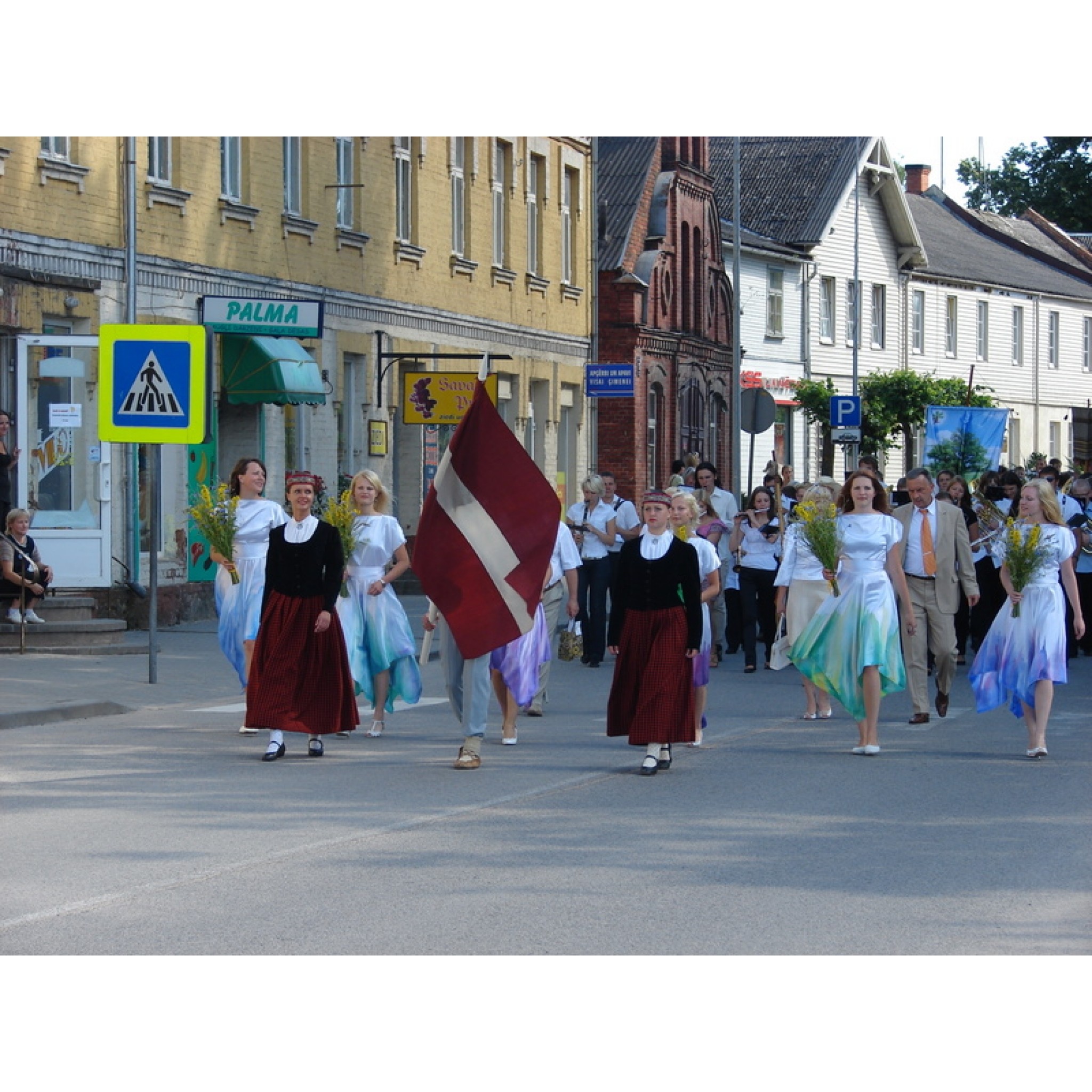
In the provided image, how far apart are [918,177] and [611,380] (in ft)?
152

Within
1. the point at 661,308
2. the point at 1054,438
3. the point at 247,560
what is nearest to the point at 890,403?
the point at 661,308

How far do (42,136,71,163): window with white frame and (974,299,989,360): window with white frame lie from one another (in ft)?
155

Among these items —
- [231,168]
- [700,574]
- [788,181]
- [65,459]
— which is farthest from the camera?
[788,181]

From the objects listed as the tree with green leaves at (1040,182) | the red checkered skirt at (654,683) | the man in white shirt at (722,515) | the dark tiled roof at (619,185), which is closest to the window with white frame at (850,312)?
the tree with green leaves at (1040,182)

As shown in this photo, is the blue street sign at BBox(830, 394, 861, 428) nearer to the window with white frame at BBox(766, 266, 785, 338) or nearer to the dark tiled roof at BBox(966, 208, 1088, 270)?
the window with white frame at BBox(766, 266, 785, 338)

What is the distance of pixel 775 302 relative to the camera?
55.1 meters

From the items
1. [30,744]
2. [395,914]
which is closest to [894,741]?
[30,744]

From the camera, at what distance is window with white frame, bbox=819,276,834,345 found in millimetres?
57531

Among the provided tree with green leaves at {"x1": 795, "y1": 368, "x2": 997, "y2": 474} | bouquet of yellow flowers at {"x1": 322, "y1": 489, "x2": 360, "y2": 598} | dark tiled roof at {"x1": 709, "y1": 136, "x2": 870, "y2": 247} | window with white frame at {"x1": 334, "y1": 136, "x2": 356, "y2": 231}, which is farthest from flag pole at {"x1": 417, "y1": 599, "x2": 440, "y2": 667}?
dark tiled roof at {"x1": 709, "y1": 136, "x2": 870, "y2": 247}

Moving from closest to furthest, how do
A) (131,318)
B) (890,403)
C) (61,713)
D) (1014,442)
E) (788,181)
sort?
(61,713)
(131,318)
(890,403)
(788,181)
(1014,442)

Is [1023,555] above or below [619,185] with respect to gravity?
below

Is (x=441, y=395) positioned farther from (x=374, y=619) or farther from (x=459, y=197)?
(x=374, y=619)

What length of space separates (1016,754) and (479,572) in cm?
374

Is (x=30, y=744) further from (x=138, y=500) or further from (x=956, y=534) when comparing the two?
(x=138, y=500)
